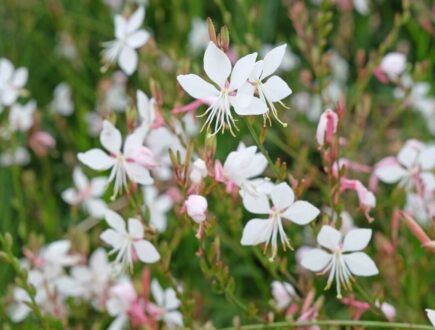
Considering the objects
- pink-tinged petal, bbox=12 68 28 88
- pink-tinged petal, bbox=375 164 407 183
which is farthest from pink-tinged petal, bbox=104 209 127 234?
pink-tinged petal, bbox=12 68 28 88

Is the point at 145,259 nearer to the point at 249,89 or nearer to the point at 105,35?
the point at 249,89

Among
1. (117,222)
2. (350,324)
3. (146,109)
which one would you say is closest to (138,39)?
(146,109)

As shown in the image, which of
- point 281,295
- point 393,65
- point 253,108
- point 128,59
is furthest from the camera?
point 393,65

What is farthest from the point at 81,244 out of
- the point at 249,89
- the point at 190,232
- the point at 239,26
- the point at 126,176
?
the point at 239,26

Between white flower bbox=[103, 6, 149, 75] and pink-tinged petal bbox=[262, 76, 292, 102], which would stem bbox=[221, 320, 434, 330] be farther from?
white flower bbox=[103, 6, 149, 75]

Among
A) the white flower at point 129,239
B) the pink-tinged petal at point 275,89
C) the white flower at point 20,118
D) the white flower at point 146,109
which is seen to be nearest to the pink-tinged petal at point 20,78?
the white flower at point 20,118

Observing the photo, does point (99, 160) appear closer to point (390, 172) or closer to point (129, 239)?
point (129, 239)

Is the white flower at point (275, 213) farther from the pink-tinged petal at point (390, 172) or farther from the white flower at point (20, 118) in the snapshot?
the white flower at point (20, 118)
